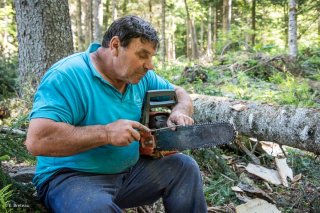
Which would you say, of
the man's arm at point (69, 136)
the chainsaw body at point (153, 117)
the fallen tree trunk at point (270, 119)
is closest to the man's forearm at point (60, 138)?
the man's arm at point (69, 136)

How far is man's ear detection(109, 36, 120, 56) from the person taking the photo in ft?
7.38

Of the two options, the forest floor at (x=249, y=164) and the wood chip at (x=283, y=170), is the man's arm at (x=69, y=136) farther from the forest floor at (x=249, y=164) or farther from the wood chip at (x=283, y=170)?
the wood chip at (x=283, y=170)

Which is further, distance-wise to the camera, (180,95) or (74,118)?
(180,95)

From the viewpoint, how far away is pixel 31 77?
17.0 feet

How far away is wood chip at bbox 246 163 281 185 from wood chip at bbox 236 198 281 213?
0.63 meters

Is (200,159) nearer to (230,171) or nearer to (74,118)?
(230,171)

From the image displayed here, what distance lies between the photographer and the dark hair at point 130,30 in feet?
7.32

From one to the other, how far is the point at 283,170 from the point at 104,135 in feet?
8.92

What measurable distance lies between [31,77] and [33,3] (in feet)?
3.34

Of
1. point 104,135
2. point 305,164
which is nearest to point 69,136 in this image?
point 104,135

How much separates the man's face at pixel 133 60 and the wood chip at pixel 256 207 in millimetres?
1716

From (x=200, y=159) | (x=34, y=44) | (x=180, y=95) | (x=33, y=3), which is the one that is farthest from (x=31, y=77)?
(x=180, y=95)

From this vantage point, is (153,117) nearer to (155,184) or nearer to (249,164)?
(155,184)

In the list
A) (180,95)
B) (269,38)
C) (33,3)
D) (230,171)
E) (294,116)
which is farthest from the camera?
(269,38)
